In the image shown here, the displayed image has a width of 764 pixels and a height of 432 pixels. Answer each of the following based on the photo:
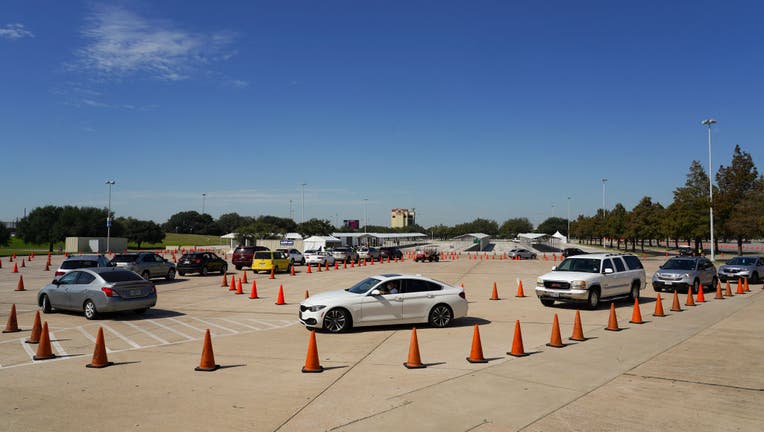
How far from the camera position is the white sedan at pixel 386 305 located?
43.4ft

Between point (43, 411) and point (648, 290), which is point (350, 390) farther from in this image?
point (648, 290)

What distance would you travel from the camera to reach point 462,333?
1333 cm

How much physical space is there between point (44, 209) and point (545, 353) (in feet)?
362

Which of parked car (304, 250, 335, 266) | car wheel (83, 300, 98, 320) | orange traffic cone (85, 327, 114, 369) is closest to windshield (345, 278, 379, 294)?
orange traffic cone (85, 327, 114, 369)

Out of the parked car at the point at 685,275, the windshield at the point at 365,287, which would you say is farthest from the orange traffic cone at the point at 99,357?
the parked car at the point at 685,275

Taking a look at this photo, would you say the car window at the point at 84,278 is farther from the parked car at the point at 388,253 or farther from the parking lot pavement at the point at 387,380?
the parked car at the point at 388,253

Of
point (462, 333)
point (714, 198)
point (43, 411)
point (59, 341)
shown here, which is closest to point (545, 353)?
point (462, 333)

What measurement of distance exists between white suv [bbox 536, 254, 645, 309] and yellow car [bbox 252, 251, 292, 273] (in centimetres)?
2005

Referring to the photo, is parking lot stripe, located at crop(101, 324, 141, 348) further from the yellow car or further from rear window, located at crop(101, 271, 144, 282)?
the yellow car

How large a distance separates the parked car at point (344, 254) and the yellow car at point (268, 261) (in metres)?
11.3

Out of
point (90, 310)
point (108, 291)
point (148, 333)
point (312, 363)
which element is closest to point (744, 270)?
point (312, 363)

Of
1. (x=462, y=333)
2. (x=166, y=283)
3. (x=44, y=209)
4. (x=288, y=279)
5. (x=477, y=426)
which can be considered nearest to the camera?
(x=477, y=426)

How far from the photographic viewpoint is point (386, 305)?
13586 mm

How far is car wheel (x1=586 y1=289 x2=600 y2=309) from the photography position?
17.7 meters
